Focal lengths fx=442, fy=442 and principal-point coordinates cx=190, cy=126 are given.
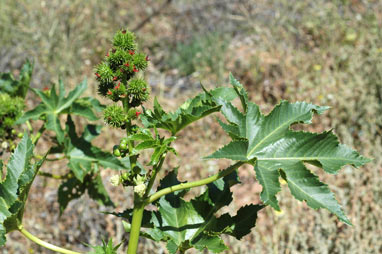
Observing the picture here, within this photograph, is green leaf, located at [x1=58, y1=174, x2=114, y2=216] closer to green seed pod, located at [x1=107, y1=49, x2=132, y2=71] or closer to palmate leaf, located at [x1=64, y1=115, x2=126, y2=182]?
palmate leaf, located at [x1=64, y1=115, x2=126, y2=182]

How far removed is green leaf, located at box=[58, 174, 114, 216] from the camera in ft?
8.68

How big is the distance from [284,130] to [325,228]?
1.92 m

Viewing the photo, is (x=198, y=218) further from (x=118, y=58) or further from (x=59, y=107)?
(x=59, y=107)

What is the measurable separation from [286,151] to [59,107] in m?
1.59

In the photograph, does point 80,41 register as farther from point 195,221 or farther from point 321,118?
point 195,221

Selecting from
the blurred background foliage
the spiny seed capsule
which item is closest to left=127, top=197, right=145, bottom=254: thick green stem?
the spiny seed capsule

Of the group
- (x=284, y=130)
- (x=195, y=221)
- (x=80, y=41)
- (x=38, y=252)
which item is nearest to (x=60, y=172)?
→ (x=38, y=252)

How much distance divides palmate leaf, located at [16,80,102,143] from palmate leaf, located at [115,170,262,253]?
0.91 metres

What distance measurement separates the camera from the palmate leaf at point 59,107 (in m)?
2.42

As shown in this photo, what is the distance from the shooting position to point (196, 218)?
5.47 feet

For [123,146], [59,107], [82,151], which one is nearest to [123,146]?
[123,146]

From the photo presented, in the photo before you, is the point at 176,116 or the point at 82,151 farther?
the point at 82,151

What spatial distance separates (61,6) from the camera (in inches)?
245

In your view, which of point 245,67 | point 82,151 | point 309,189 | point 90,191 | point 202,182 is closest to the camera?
point 309,189
